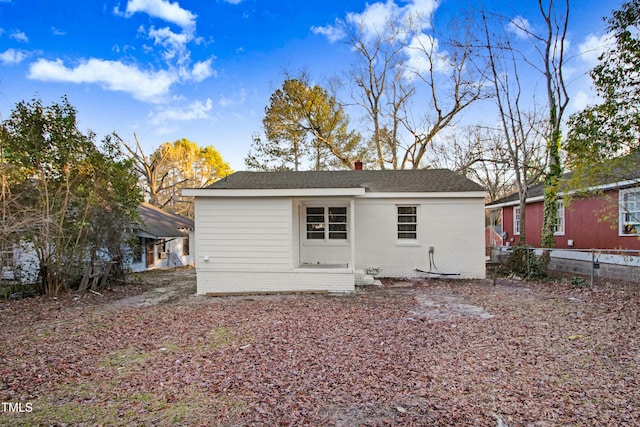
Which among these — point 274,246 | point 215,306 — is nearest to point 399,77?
point 274,246

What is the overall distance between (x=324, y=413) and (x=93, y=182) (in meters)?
9.55

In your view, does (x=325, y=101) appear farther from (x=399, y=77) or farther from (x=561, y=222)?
(x=561, y=222)

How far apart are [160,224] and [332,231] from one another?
1092cm

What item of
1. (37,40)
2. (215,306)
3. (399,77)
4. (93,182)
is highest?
(399,77)

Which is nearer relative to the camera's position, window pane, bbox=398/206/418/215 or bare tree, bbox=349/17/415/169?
window pane, bbox=398/206/418/215

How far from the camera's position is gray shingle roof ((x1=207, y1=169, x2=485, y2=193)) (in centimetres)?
1093

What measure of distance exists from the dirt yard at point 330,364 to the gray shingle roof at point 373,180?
15.0ft

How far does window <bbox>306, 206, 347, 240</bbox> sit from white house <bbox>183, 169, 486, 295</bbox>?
1.3 inches

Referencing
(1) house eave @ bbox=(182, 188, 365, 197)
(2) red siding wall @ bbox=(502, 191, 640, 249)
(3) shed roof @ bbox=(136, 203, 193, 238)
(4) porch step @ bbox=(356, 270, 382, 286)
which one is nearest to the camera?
(1) house eave @ bbox=(182, 188, 365, 197)

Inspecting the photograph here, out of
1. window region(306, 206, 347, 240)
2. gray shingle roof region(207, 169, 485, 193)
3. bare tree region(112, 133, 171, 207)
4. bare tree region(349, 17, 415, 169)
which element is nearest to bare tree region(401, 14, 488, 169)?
bare tree region(349, 17, 415, 169)

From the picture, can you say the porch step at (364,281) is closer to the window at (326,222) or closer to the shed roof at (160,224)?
the window at (326,222)

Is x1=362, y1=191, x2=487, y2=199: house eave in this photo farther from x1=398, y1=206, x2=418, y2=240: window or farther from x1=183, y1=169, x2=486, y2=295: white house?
x1=398, y1=206, x2=418, y2=240: window

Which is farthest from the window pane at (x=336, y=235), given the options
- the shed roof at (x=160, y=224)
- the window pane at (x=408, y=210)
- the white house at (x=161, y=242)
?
the shed roof at (x=160, y=224)

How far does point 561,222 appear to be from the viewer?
45.0ft
